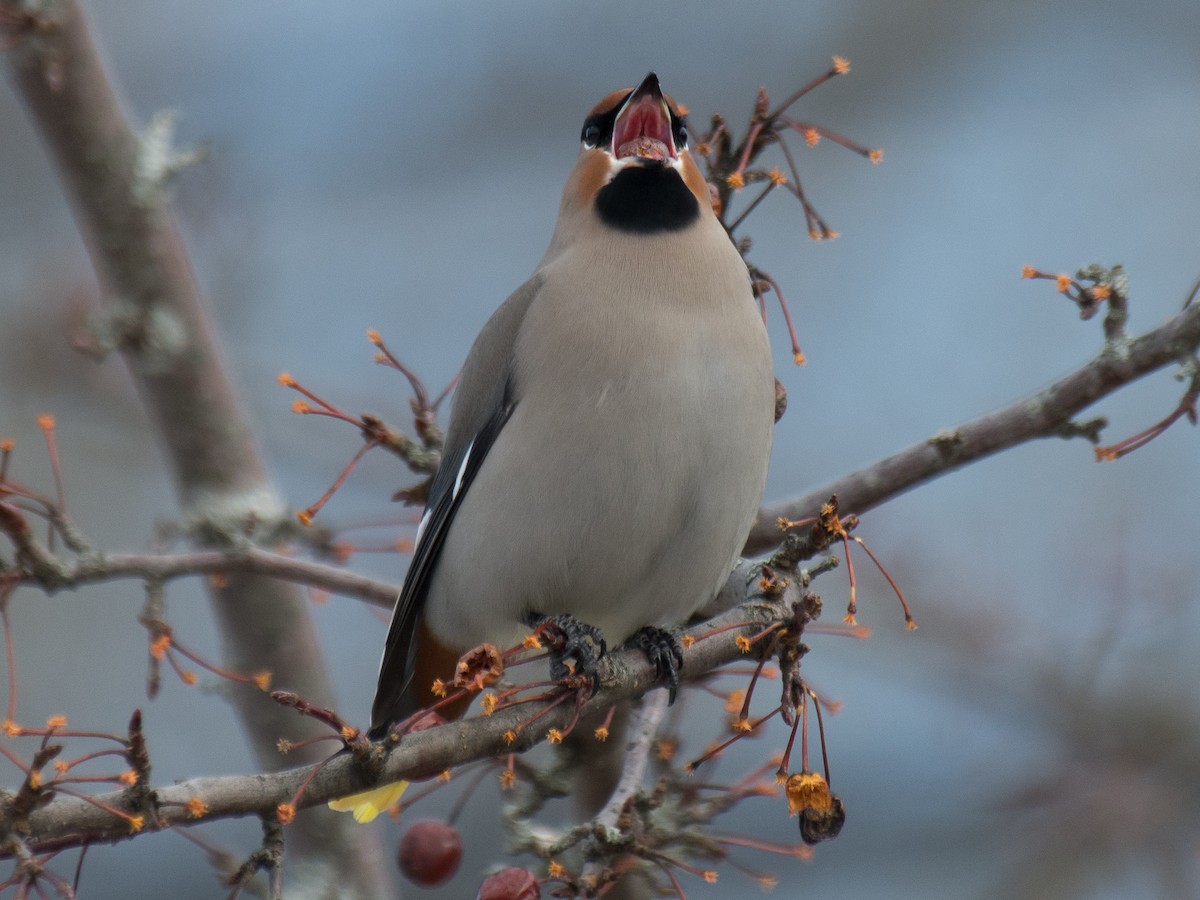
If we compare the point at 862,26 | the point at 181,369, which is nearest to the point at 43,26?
the point at 181,369

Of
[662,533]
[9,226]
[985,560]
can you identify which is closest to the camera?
[662,533]

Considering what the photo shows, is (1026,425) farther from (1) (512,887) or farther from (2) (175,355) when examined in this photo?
(2) (175,355)

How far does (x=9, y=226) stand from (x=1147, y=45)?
21.4 feet

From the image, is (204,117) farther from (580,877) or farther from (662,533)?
(580,877)

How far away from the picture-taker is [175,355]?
169 inches

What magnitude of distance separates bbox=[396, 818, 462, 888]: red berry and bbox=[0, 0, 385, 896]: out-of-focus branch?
0.70 meters

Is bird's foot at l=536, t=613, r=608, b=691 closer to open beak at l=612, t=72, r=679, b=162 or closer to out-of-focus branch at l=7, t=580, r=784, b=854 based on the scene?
out-of-focus branch at l=7, t=580, r=784, b=854

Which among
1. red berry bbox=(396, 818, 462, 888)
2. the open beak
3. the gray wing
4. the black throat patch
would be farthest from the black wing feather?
the open beak

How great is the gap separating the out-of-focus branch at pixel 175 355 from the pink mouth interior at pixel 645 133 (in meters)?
1.24

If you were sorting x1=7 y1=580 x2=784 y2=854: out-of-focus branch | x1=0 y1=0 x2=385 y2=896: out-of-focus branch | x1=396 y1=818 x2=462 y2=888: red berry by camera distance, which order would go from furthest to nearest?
1. x1=0 y1=0 x2=385 y2=896: out-of-focus branch
2. x1=396 y1=818 x2=462 y2=888: red berry
3. x1=7 y1=580 x2=784 y2=854: out-of-focus branch

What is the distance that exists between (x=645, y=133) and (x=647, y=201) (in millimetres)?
196

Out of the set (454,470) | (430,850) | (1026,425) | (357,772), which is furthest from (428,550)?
(1026,425)

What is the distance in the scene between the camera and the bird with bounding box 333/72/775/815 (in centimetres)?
351

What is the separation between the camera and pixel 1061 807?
16.9 feet
